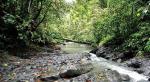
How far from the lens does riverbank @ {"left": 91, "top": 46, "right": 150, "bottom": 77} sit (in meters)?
12.2

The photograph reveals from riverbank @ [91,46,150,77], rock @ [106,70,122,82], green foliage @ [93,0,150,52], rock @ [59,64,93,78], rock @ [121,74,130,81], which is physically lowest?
riverbank @ [91,46,150,77]

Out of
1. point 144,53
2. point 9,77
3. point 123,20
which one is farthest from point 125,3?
point 9,77

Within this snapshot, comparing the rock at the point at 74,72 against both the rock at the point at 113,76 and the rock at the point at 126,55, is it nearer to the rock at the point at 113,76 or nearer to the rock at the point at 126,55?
the rock at the point at 113,76

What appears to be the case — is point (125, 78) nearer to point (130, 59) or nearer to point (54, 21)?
point (130, 59)

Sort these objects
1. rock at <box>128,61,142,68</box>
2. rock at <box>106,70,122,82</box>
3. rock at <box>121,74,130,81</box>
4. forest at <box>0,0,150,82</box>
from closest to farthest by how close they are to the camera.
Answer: rock at <box>106,70,122,82</box> → rock at <box>121,74,130,81</box> → rock at <box>128,61,142,68</box> → forest at <box>0,0,150,82</box>

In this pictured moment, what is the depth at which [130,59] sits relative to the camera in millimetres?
14531

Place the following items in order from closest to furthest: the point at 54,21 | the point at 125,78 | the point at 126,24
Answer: the point at 125,78
the point at 126,24
the point at 54,21

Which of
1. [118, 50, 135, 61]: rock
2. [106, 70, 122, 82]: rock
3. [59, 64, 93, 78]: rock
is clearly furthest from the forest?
[106, 70, 122, 82]: rock

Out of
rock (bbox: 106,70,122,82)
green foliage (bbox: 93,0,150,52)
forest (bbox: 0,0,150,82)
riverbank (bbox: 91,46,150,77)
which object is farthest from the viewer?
green foliage (bbox: 93,0,150,52)

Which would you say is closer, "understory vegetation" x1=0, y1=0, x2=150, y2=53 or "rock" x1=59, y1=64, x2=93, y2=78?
"rock" x1=59, y1=64, x2=93, y2=78

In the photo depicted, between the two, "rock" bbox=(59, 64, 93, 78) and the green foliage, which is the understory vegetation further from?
"rock" bbox=(59, 64, 93, 78)

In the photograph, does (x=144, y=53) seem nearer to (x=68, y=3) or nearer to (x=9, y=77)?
(x=68, y=3)

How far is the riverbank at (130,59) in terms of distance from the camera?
12.2 metres

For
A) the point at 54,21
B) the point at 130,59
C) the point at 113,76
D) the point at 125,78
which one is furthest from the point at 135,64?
the point at 54,21
